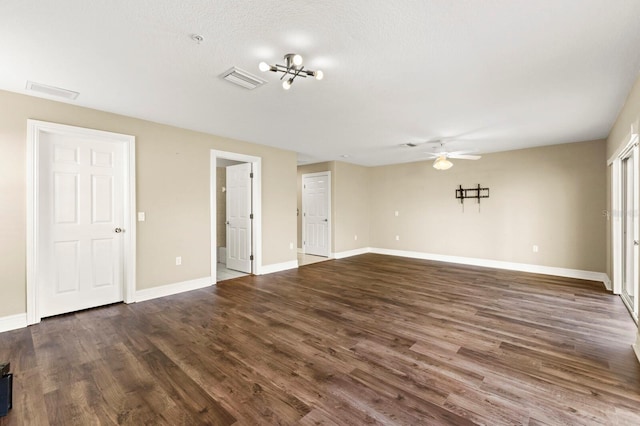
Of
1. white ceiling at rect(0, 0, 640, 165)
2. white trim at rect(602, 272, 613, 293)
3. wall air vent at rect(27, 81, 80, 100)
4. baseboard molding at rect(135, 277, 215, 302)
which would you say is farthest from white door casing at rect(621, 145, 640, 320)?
wall air vent at rect(27, 81, 80, 100)

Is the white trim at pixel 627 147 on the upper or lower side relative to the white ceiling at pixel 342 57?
lower

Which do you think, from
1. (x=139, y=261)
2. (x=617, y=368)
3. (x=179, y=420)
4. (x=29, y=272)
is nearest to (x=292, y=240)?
(x=139, y=261)

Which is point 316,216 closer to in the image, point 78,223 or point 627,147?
point 78,223

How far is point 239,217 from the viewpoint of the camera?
5.76 meters

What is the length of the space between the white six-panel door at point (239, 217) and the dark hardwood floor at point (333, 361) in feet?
5.23

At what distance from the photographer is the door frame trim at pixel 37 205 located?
313cm

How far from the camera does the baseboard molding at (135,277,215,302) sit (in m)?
3.97

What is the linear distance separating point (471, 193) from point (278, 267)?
466cm

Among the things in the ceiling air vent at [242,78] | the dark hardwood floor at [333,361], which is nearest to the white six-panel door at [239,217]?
the dark hardwood floor at [333,361]

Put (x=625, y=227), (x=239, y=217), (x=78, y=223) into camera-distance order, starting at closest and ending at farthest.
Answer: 1. (x=78, y=223)
2. (x=625, y=227)
3. (x=239, y=217)

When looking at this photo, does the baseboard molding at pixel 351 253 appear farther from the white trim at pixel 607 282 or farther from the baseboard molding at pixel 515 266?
the white trim at pixel 607 282

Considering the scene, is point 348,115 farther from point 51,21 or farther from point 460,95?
point 51,21

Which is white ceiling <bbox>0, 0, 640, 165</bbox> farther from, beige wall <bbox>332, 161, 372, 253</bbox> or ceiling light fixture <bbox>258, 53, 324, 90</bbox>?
beige wall <bbox>332, 161, 372, 253</bbox>

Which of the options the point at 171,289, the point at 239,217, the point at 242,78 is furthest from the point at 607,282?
the point at 171,289
